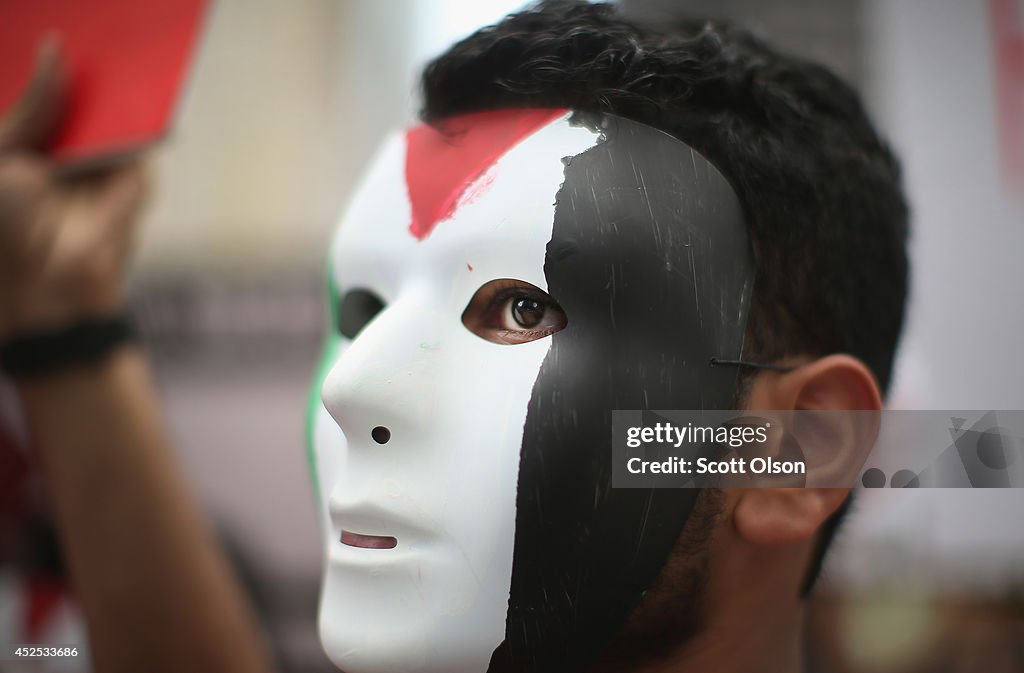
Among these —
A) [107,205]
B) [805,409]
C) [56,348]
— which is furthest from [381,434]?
[107,205]

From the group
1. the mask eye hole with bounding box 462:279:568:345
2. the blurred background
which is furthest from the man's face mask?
the blurred background

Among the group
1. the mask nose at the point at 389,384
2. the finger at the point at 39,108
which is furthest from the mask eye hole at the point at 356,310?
the finger at the point at 39,108

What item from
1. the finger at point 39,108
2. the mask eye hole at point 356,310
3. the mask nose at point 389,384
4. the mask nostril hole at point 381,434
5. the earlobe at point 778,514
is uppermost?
the finger at point 39,108

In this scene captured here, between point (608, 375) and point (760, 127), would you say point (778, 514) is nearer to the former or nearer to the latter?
point (608, 375)

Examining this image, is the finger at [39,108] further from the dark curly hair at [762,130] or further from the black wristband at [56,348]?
the dark curly hair at [762,130]

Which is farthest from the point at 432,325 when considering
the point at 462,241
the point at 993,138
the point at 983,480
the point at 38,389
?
the point at 993,138

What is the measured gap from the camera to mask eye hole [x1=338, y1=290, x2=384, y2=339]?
0.77 metres

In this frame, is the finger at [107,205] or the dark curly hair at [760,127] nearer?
the dark curly hair at [760,127]

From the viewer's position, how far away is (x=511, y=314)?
65 centimetres

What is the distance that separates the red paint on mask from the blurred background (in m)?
0.13

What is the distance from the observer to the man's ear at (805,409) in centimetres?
65

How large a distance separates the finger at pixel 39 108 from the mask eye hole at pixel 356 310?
21.5 inches

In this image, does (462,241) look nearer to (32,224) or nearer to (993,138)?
(32,224)

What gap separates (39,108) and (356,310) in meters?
0.56
